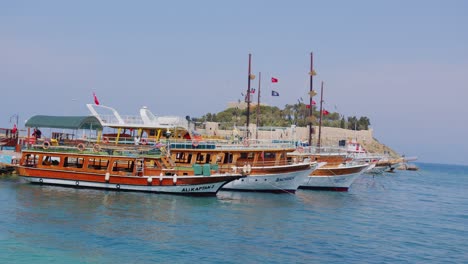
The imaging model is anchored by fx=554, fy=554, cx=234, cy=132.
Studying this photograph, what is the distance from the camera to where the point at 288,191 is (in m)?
37.0

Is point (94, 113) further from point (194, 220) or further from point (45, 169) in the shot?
point (194, 220)

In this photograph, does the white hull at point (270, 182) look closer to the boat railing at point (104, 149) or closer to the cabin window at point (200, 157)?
the cabin window at point (200, 157)

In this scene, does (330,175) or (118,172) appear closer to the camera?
(118,172)

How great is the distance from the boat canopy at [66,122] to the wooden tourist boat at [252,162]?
22.6ft

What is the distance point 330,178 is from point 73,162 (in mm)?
18806

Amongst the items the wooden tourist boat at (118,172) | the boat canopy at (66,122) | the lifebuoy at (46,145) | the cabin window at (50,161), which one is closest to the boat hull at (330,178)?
the wooden tourist boat at (118,172)

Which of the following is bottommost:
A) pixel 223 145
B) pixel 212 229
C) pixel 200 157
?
pixel 212 229

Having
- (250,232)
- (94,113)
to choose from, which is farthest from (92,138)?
(250,232)

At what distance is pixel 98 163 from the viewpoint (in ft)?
110

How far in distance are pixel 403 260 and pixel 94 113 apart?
976 inches

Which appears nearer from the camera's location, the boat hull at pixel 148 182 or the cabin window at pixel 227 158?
the boat hull at pixel 148 182

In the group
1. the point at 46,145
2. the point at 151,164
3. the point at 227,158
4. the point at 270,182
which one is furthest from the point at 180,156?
the point at 46,145

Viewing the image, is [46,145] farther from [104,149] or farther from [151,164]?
[151,164]

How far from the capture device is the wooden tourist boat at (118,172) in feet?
103
